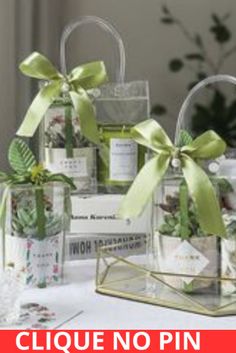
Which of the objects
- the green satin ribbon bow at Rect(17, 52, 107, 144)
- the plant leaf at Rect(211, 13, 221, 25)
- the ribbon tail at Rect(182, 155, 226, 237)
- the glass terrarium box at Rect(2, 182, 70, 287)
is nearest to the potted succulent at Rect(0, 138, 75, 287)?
the glass terrarium box at Rect(2, 182, 70, 287)

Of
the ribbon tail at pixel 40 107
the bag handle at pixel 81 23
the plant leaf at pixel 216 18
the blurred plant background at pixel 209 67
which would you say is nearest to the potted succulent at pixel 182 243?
the ribbon tail at pixel 40 107

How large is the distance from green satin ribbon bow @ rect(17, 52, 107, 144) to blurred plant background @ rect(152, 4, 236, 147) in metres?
1.13

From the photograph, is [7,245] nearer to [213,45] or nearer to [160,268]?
[160,268]

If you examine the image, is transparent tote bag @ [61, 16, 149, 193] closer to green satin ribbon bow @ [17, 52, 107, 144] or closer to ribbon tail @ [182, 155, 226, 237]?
green satin ribbon bow @ [17, 52, 107, 144]

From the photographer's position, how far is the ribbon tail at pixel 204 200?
2.78 ft

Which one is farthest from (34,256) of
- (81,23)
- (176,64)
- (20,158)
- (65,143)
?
(176,64)

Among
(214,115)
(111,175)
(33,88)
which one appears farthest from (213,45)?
(111,175)

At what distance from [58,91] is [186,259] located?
36 centimetres

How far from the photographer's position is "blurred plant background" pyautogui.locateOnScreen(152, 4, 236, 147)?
2.19m

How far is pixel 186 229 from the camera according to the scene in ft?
2.88

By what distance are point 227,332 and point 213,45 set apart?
1596 millimetres

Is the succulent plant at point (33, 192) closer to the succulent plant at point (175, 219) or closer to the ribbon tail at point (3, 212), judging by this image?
the ribbon tail at point (3, 212)

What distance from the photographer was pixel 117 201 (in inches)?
42.9

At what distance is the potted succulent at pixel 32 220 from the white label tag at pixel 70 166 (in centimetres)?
13
